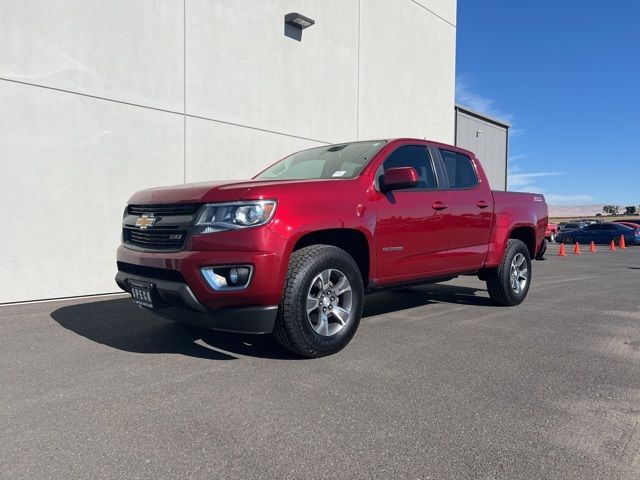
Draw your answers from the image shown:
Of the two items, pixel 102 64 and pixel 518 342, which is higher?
pixel 102 64

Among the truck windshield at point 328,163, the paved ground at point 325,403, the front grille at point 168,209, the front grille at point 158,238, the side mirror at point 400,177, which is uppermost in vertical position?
the truck windshield at point 328,163

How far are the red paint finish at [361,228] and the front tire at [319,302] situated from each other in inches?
5.3

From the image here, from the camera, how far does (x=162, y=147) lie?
780 cm

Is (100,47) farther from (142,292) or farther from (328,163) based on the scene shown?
(142,292)

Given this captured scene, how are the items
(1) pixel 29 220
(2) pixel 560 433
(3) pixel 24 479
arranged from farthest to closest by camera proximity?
1. (1) pixel 29 220
2. (2) pixel 560 433
3. (3) pixel 24 479

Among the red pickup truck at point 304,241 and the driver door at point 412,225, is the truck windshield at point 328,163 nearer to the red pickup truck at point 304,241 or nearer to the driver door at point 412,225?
the red pickup truck at point 304,241

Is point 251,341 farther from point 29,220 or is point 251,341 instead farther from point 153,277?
point 29,220

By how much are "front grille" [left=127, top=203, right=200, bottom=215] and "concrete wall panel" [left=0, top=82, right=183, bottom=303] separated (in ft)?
10.2

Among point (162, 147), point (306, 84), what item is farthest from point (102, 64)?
point (306, 84)

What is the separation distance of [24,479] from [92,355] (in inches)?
76.2

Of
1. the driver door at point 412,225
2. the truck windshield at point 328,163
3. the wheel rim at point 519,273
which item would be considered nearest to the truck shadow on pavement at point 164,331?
the wheel rim at point 519,273

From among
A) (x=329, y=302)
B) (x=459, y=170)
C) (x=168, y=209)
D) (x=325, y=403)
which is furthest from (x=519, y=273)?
(x=168, y=209)

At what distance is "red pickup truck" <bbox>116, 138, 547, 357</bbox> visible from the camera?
3469 mm

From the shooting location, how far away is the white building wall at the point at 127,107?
6445 millimetres
